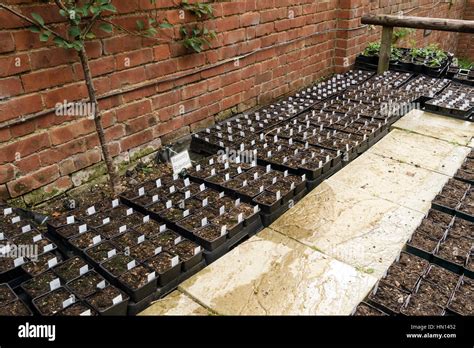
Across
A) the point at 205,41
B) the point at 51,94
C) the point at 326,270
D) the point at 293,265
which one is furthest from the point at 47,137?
the point at 326,270

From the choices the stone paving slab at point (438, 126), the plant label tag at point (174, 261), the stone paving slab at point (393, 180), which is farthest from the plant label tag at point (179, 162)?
the stone paving slab at point (438, 126)

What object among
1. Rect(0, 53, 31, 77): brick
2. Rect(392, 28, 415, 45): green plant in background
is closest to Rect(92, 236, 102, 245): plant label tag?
Rect(0, 53, 31, 77): brick

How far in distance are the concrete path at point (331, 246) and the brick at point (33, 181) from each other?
4.62 ft

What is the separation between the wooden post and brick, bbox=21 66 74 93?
4.61m

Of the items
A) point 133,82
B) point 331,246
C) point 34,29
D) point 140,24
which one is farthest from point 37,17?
point 331,246

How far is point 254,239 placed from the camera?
2.76 meters

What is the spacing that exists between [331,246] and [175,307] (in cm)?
112

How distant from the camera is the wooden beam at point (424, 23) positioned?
199 inches

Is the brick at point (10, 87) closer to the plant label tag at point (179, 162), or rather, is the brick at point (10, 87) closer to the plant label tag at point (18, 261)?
the plant label tag at point (18, 261)

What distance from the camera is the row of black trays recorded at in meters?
2.06

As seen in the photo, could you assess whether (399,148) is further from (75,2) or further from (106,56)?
(75,2)

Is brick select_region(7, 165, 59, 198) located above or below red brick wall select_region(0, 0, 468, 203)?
below

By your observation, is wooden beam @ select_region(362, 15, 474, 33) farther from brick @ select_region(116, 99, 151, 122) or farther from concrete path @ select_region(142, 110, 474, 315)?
brick @ select_region(116, 99, 151, 122)

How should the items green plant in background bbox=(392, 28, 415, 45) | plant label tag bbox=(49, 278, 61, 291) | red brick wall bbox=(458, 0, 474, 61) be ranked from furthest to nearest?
red brick wall bbox=(458, 0, 474, 61)
green plant in background bbox=(392, 28, 415, 45)
plant label tag bbox=(49, 278, 61, 291)
